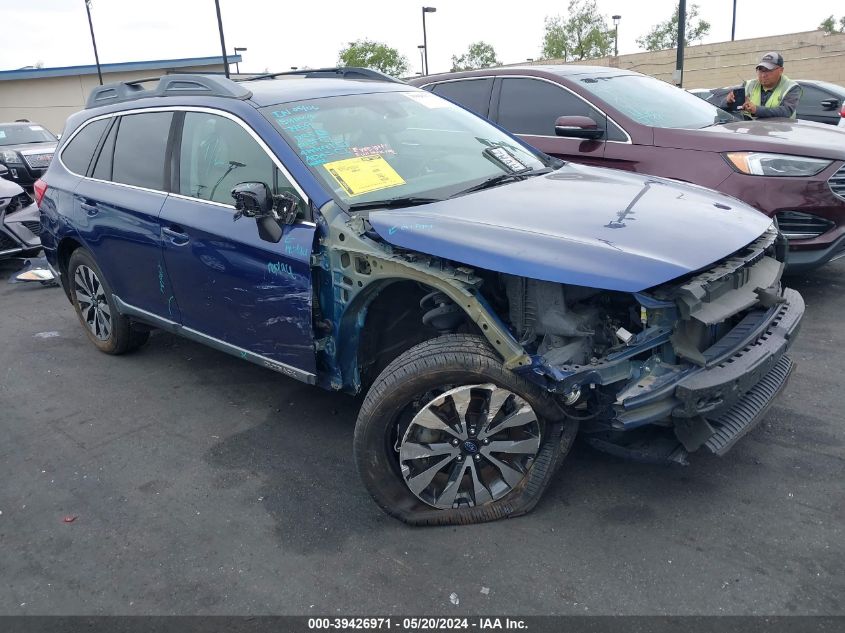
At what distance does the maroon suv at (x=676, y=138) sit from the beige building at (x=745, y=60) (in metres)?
22.9

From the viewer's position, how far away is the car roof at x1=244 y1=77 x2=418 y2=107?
3.71 meters

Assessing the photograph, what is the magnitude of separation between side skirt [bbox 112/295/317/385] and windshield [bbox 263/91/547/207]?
912 mm

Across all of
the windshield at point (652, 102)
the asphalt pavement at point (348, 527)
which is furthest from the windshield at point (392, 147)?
the windshield at point (652, 102)

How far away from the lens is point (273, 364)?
3.57 metres

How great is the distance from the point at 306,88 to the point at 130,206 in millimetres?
1313

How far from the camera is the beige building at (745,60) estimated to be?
25.1 metres

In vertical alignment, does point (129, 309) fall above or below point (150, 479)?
above

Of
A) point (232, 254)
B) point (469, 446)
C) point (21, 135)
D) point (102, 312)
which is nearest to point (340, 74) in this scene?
point (232, 254)

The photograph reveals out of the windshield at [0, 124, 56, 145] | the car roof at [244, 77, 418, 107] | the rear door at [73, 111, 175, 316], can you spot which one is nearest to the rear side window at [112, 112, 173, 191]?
the rear door at [73, 111, 175, 316]

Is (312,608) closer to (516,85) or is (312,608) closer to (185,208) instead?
(185,208)

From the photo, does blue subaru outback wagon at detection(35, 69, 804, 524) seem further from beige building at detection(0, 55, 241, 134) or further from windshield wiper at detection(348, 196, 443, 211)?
beige building at detection(0, 55, 241, 134)

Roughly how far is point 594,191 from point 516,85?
10.2ft

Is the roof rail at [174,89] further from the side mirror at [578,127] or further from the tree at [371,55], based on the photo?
the tree at [371,55]

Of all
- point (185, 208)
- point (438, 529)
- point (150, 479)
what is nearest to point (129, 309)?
point (185, 208)
